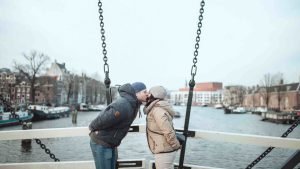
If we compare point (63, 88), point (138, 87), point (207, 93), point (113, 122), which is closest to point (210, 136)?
point (138, 87)

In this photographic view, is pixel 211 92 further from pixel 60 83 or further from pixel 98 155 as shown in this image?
pixel 98 155

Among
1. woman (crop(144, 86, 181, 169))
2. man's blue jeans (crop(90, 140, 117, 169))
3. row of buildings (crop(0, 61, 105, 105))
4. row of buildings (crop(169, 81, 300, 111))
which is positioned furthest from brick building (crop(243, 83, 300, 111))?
man's blue jeans (crop(90, 140, 117, 169))

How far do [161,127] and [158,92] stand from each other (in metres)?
0.34

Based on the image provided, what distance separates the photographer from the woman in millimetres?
2912

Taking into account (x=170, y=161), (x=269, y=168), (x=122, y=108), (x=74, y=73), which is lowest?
(x=269, y=168)

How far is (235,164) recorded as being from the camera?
46.3 ft

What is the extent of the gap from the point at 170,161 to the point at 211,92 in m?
167

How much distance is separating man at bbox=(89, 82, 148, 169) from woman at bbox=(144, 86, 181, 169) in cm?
12

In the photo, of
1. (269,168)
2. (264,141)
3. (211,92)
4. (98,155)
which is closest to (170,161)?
(98,155)

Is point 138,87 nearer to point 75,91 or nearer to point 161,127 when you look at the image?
A: point 161,127

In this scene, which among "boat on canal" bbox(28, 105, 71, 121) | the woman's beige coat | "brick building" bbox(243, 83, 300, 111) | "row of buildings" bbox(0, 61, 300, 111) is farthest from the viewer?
"brick building" bbox(243, 83, 300, 111)

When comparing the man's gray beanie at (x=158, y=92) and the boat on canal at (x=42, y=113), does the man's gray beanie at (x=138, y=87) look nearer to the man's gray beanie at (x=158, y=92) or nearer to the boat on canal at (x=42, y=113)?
the man's gray beanie at (x=158, y=92)

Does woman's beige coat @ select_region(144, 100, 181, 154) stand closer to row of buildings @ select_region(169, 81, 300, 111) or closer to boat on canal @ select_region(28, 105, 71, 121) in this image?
row of buildings @ select_region(169, 81, 300, 111)

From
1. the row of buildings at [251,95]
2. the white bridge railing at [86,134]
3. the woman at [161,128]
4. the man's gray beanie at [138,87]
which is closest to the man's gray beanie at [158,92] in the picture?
the woman at [161,128]
